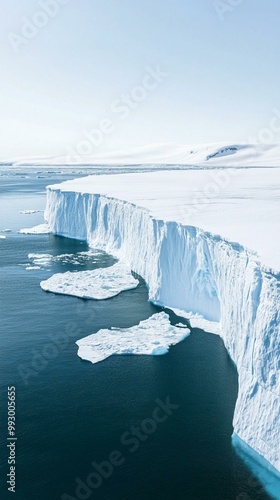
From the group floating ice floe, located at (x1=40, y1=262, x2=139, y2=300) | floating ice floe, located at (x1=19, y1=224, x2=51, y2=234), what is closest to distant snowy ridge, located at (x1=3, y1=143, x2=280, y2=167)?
floating ice floe, located at (x1=19, y1=224, x2=51, y2=234)

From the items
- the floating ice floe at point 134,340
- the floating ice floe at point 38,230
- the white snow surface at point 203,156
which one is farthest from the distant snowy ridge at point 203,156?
the floating ice floe at point 134,340

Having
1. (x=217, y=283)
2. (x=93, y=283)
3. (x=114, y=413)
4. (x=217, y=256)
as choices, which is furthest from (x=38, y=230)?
(x=114, y=413)

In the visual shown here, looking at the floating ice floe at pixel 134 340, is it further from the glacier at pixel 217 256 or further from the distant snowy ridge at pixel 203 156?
the distant snowy ridge at pixel 203 156

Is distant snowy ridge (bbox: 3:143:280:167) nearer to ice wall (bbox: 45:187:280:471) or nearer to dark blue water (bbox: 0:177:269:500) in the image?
ice wall (bbox: 45:187:280:471)

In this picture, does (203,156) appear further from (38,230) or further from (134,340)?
(134,340)

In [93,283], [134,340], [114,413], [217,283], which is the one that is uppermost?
[217,283]

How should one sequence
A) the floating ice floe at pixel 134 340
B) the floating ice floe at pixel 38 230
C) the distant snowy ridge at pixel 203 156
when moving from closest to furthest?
1. the floating ice floe at pixel 134 340
2. the floating ice floe at pixel 38 230
3. the distant snowy ridge at pixel 203 156

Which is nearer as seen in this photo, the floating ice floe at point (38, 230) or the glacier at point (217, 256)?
the glacier at point (217, 256)
